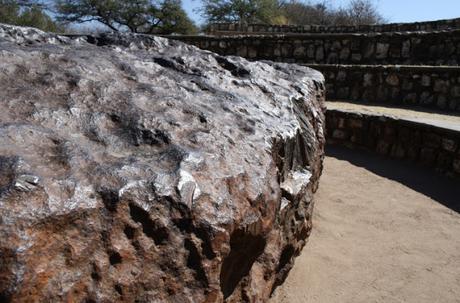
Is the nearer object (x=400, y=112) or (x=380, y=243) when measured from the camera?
(x=380, y=243)

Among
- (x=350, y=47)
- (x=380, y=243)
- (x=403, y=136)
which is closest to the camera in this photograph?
(x=380, y=243)

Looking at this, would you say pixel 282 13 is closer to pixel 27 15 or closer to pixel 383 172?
pixel 27 15

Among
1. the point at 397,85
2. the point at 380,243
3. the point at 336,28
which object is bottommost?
the point at 380,243

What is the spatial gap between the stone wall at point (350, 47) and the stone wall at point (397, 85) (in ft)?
4.17

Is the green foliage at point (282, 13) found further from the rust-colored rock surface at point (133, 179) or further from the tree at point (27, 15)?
the rust-colored rock surface at point (133, 179)

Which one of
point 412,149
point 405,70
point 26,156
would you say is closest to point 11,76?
point 26,156

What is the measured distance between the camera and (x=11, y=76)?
4.63ft

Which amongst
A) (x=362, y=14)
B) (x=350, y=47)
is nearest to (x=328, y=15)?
(x=362, y=14)

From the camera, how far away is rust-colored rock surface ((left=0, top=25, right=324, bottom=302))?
935 millimetres

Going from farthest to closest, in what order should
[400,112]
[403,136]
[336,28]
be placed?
[336,28], [400,112], [403,136]

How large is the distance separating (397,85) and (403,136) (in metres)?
2.22

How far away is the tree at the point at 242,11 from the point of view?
2228 centimetres

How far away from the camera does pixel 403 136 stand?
15.5ft

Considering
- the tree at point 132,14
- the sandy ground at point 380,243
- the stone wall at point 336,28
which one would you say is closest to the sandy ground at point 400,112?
the sandy ground at point 380,243
